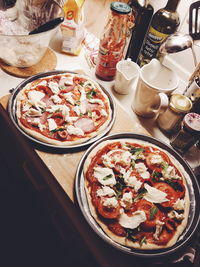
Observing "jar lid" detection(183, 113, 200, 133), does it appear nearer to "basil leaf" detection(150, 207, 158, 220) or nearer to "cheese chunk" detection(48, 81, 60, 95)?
"basil leaf" detection(150, 207, 158, 220)

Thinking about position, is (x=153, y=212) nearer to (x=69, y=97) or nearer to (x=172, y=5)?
(x=69, y=97)

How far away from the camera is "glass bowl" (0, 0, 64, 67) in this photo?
1081 mm

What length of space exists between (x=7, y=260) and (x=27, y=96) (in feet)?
3.15

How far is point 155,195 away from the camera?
2.89 feet

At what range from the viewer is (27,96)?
1076mm

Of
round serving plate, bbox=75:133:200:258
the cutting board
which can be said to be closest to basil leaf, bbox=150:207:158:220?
round serving plate, bbox=75:133:200:258

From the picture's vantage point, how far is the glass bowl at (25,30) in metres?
1.08

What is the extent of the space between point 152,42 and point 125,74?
199 millimetres

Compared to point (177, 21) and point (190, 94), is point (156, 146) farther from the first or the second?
point (177, 21)

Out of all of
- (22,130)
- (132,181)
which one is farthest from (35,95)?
(132,181)

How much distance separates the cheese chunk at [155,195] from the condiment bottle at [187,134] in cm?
26

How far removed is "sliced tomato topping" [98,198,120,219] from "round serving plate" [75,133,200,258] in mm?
40

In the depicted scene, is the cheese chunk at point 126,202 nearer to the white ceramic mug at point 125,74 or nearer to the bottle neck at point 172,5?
the white ceramic mug at point 125,74

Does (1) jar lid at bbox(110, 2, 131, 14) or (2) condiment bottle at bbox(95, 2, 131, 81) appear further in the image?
(2) condiment bottle at bbox(95, 2, 131, 81)
